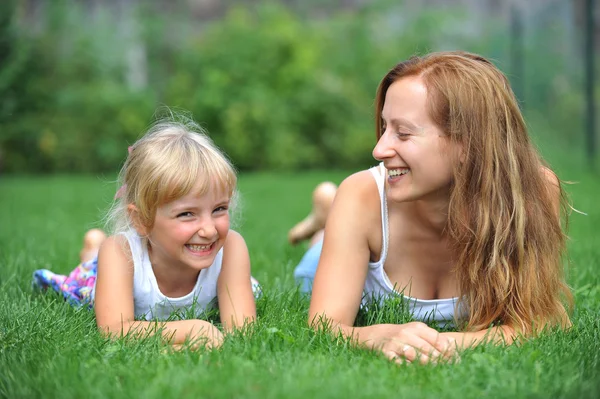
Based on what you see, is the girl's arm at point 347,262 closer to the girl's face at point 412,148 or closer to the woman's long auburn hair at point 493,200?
the girl's face at point 412,148

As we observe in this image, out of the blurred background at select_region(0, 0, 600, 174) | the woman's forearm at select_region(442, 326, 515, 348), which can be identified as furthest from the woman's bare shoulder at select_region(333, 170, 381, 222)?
the blurred background at select_region(0, 0, 600, 174)

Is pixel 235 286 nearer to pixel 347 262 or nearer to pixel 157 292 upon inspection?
pixel 157 292

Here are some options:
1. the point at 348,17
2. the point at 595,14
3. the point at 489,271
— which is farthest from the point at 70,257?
the point at 348,17

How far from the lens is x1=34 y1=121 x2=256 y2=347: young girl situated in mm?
2920

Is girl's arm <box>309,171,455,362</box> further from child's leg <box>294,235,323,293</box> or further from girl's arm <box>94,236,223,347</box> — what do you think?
child's leg <box>294,235,323,293</box>

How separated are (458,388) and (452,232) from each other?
0.78 m

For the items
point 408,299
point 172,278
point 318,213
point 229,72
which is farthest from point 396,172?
point 229,72

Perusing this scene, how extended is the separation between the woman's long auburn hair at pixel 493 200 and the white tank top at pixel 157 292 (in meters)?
0.96

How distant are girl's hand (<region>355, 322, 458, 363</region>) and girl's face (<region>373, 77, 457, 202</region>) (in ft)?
1.51

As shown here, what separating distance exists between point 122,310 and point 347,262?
32.8 inches

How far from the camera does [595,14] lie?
11.6 meters

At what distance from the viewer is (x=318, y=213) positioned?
4676 millimetres

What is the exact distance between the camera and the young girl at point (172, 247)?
9.58 ft

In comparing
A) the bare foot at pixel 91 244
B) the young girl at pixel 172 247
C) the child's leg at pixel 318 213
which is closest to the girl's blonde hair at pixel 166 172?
the young girl at pixel 172 247
